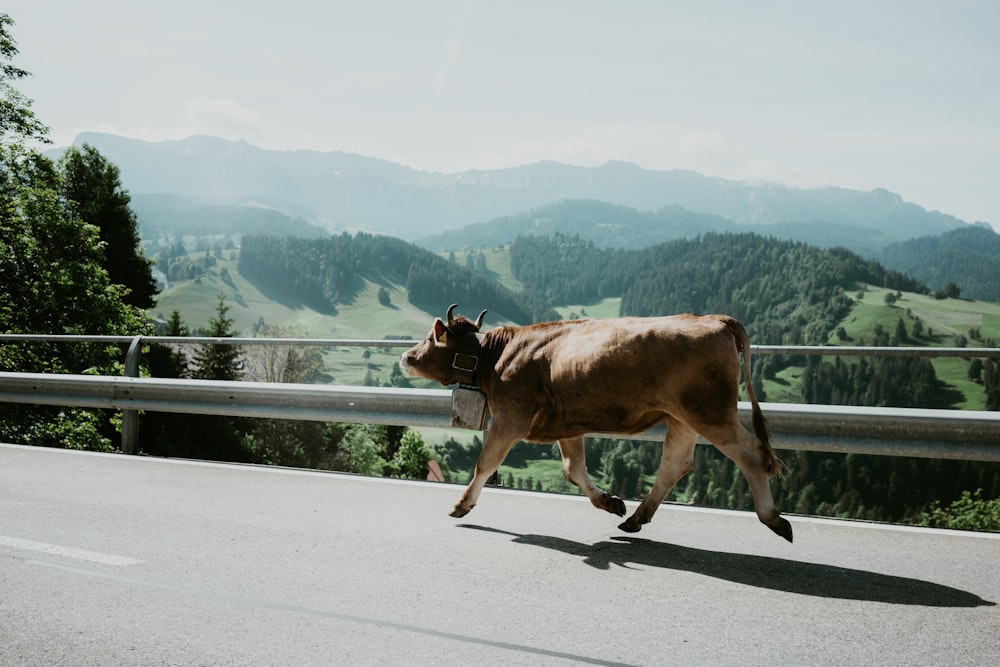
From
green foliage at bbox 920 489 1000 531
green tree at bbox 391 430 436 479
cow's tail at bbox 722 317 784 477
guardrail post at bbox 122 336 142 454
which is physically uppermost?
cow's tail at bbox 722 317 784 477

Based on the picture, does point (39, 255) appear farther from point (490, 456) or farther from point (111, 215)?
point (490, 456)

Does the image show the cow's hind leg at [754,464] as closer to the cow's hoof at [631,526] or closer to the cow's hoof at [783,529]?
the cow's hoof at [783,529]

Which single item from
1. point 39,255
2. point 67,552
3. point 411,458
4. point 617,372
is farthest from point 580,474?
point 411,458

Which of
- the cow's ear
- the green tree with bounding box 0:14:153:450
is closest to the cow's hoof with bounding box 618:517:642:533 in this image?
the cow's ear

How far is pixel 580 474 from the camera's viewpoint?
6172mm

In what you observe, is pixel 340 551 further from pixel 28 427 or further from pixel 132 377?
pixel 28 427

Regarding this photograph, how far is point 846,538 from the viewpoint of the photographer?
228 inches

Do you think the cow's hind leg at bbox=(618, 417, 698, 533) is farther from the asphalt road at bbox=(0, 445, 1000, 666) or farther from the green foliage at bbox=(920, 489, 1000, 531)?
the green foliage at bbox=(920, 489, 1000, 531)

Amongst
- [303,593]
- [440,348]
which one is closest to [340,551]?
[303,593]

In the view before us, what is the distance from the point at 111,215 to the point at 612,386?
62933 millimetres

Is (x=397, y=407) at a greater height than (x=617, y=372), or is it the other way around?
(x=617, y=372)

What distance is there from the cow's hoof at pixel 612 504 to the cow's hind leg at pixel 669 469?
0.09 m

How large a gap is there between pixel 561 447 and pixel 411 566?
1707 millimetres

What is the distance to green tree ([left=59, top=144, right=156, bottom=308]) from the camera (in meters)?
59.8
